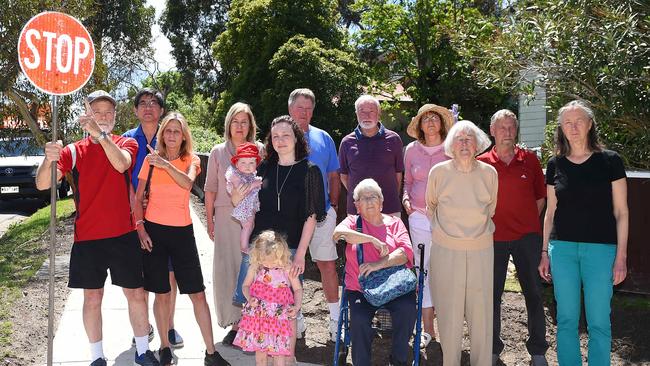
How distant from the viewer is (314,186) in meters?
5.00

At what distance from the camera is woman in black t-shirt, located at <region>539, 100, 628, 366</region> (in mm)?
4730

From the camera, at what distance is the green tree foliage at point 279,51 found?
21.0 m

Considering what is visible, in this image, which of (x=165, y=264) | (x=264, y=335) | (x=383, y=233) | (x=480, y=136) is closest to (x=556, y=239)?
Answer: (x=480, y=136)

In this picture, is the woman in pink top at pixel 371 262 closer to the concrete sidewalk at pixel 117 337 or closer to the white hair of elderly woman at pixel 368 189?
the white hair of elderly woman at pixel 368 189

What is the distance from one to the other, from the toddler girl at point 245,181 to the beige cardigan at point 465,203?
132cm

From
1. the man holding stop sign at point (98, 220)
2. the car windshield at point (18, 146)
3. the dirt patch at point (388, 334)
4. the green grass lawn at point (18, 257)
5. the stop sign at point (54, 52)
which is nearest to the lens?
the stop sign at point (54, 52)

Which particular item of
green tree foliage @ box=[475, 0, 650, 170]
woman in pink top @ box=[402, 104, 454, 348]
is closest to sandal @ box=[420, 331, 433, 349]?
woman in pink top @ box=[402, 104, 454, 348]

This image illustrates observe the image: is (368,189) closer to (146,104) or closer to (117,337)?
(146,104)

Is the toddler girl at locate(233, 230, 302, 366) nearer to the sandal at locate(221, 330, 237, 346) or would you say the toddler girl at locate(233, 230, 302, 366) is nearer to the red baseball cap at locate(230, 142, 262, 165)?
the red baseball cap at locate(230, 142, 262, 165)

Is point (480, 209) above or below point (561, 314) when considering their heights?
above

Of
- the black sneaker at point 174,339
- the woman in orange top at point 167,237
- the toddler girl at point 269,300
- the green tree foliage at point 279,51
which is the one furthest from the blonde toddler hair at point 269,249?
the green tree foliage at point 279,51

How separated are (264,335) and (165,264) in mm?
1031

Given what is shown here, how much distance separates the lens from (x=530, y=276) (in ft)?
17.5

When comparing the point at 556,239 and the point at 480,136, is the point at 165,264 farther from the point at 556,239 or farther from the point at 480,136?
the point at 556,239
